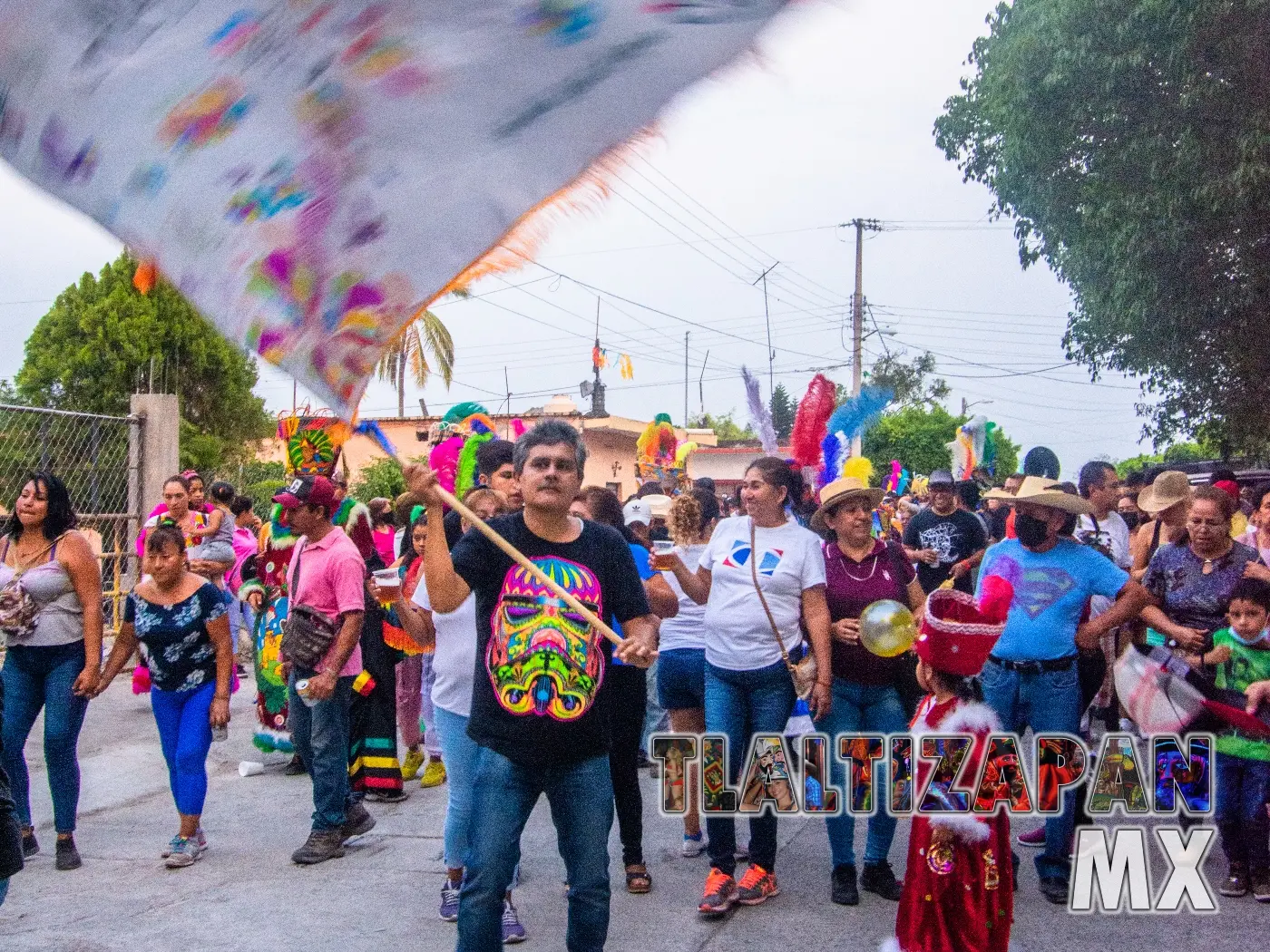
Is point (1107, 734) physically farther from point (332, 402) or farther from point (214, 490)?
point (214, 490)

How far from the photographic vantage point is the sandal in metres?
5.36

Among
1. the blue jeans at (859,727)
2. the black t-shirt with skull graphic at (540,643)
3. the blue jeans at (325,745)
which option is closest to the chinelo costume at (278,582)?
the blue jeans at (325,745)

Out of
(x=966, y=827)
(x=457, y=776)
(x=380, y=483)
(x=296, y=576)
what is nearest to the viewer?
(x=966, y=827)

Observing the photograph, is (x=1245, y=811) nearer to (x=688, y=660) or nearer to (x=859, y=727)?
(x=859, y=727)

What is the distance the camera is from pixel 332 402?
3000 mm

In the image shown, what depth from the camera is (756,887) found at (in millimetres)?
5207

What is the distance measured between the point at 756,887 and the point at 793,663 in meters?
0.97

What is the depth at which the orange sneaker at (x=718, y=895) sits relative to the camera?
16.4 feet

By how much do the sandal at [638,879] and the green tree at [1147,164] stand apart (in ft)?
36.4

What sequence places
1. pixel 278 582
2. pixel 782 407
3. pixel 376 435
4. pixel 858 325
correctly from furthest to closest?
1. pixel 782 407
2. pixel 858 325
3. pixel 278 582
4. pixel 376 435

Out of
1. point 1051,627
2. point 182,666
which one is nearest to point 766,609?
point 1051,627

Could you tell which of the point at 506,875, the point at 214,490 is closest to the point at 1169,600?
the point at 506,875

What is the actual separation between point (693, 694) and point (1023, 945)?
72.2 inches

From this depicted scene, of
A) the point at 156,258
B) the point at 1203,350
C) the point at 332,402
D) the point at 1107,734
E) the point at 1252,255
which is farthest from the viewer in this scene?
the point at 1203,350
